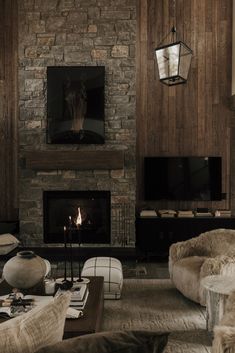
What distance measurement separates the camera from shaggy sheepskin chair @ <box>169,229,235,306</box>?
4246 millimetres

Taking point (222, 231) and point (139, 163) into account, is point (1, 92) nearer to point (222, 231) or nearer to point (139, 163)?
point (139, 163)

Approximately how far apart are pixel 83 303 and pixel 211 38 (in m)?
4.96

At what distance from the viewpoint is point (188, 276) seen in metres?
4.44

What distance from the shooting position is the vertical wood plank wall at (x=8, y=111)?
6988mm

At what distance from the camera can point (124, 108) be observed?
6.65 m

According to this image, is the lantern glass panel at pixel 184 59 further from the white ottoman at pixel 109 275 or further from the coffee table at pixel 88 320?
the coffee table at pixel 88 320

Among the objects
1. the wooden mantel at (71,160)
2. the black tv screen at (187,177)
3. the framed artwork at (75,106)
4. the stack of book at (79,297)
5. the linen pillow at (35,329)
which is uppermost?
the framed artwork at (75,106)

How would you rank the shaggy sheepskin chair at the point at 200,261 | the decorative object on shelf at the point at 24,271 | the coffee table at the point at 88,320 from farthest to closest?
the shaggy sheepskin chair at the point at 200,261
the decorative object on shelf at the point at 24,271
the coffee table at the point at 88,320

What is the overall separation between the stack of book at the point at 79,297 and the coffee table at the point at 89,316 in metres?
0.04

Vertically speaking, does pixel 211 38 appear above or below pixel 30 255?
above

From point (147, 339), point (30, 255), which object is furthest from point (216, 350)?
point (30, 255)

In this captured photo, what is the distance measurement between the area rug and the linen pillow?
1713mm

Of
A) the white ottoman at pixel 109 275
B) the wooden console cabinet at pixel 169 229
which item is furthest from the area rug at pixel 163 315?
the wooden console cabinet at pixel 169 229

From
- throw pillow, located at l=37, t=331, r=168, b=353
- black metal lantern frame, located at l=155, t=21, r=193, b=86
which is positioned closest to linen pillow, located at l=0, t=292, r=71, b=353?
throw pillow, located at l=37, t=331, r=168, b=353
